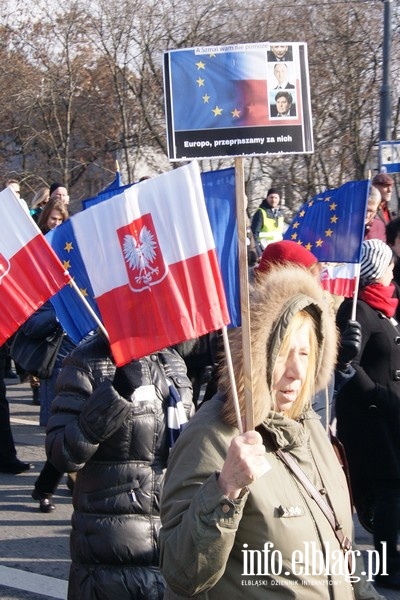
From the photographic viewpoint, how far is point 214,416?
261cm

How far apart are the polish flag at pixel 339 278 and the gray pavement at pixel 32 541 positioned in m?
1.40

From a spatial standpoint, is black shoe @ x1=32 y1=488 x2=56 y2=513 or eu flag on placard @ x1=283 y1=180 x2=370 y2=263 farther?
black shoe @ x1=32 y1=488 x2=56 y2=513

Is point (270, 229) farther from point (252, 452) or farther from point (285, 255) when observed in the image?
point (252, 452)

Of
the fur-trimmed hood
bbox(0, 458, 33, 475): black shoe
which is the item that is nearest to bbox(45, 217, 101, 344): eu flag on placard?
bbox(0, 458, 33, 475): black shoe

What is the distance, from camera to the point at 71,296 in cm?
538

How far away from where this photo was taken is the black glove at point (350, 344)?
5.02m

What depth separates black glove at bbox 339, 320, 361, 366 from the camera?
5.02 meters

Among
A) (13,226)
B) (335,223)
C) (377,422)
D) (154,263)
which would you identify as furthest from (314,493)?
(335,223)

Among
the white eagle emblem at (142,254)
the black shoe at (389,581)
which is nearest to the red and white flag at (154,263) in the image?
the white eagle emblem at (142,254)

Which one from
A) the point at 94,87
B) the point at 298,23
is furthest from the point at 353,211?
the point at 94,87

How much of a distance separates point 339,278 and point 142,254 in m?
3.17

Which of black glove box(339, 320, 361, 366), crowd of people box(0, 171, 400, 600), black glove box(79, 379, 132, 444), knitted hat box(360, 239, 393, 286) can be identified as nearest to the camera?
crowd of people box(0, 171, 400, 600)

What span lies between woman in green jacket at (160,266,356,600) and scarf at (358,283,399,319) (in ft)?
8.64

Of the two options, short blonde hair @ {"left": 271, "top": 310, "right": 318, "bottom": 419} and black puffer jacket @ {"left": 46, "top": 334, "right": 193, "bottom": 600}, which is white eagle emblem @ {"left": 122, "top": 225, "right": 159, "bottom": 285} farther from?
black puffer jacket @ {"left": 46, "top": 334, "right": 193, "bottom": 600}
